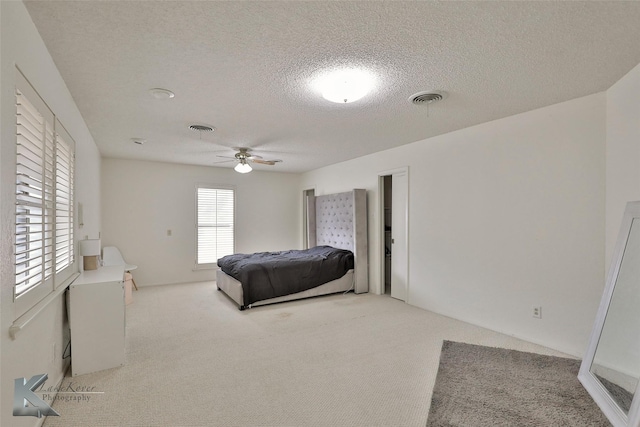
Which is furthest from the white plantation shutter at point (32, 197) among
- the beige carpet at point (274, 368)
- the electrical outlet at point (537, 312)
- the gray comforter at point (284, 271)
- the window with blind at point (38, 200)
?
the electrical outlet at point (537, 312)

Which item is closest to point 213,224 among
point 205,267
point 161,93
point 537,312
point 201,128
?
point 205,267

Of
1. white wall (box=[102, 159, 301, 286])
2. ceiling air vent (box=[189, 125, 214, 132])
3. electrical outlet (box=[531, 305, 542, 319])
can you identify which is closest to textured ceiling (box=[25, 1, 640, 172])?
ceiling air vent (box=[189, 125, 214, 132])

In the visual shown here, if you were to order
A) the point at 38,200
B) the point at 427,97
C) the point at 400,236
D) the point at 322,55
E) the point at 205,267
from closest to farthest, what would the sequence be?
1. the point at 38,200
2. the point at 322,55
3. the point at 427,97
4. the point at 400,236
5. the point at 205,267

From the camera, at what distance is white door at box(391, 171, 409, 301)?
480 centimetres

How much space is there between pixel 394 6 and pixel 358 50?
17.6 inches

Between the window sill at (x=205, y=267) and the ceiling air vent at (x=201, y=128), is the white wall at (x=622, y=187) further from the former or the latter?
the window sill at (x=205, y=267)

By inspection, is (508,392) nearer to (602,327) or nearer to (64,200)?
(602,327)

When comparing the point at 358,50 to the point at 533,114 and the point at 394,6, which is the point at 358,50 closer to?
the point at 394,6

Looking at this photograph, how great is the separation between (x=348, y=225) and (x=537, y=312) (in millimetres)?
3071

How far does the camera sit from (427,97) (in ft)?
9.48

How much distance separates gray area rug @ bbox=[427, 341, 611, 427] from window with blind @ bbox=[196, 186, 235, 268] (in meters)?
5.08

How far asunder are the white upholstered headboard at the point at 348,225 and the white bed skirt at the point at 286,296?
193 millimetres

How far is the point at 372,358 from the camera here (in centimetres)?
292

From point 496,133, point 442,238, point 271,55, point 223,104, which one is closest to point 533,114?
point 496,133
